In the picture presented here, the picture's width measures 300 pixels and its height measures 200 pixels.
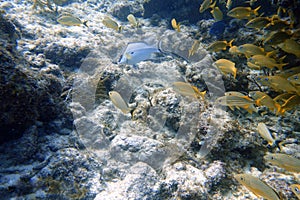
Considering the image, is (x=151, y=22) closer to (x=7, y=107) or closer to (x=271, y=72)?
(x=271, y=72)

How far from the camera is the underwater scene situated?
2.31m

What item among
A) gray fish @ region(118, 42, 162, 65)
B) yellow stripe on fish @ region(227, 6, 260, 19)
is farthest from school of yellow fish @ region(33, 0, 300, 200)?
gray fish @ region(118, 42, 162, 65)

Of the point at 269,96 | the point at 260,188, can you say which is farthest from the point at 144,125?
the point at 269,96

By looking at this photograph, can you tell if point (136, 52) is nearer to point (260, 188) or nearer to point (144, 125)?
point (144, 125)

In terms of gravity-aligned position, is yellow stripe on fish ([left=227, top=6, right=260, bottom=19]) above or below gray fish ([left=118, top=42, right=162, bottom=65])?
above

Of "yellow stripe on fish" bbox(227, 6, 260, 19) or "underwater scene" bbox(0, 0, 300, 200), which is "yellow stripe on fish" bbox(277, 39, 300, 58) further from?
"yellow stripe on fish" bbox(227, 6, 260, 19)

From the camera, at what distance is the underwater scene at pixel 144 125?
2307 mm

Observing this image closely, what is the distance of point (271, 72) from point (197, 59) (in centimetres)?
195

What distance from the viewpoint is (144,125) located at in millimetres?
3434

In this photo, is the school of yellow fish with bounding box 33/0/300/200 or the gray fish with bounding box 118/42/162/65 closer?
the school of yellow fish with bounding box 33/0/300/200

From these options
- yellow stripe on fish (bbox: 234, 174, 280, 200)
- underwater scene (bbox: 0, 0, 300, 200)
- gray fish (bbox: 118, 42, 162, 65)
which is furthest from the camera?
gray fish (bbox: 118, 42, 162, 65)

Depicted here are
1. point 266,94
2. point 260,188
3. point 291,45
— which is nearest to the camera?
point 260,188

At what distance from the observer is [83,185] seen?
2.40 m

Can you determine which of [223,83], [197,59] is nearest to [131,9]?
[197,59]
